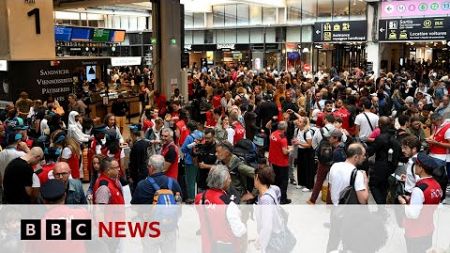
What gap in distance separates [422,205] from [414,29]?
2001cm

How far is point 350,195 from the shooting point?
4.60 meters

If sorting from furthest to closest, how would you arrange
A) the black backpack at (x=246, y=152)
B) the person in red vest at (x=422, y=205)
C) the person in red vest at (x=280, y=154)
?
the person in red vest at (x=280, y=154) < the black backpack at (x=246, y=152) < the person in red vest at (x=422, y=205)

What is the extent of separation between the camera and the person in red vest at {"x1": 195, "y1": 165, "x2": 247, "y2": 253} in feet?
13.1

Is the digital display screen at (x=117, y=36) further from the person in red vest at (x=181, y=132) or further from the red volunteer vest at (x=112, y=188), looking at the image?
the red volunteer vest at (x=112, y=188)

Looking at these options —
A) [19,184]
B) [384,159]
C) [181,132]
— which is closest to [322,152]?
[384,159]

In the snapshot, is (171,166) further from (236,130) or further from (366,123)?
(366,123)

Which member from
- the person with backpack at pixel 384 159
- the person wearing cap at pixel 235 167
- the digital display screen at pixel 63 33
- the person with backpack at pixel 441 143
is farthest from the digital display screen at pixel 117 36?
the person wearing cap at pixel 235 167

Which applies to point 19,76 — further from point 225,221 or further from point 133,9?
point 133,9

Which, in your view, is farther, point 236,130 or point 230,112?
point 230,112

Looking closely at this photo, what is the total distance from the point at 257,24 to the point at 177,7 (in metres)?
14.3

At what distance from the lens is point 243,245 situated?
433 cm

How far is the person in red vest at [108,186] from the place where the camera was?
476 centimetres

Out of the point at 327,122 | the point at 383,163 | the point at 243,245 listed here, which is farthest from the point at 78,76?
the point at 243,245

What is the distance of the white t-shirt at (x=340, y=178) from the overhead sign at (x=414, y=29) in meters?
19.2
